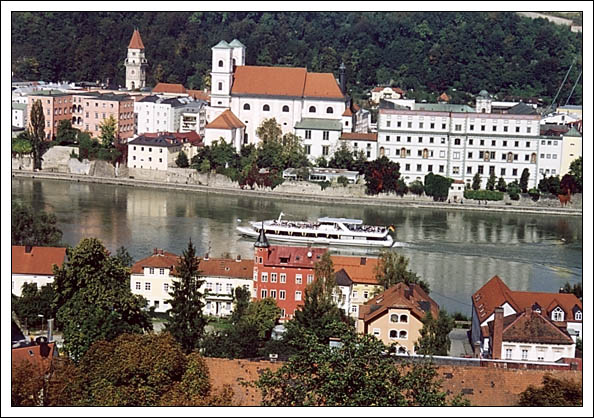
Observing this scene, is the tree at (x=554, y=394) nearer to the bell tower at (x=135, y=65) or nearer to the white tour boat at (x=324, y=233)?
the white tour boat at (x=324, y=233)

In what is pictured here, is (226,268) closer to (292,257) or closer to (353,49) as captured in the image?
(292,257)

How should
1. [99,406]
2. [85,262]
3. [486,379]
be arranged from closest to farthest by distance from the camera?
[99,406]
[486,379]
[85,262]

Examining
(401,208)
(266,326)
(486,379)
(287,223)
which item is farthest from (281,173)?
(486,379)

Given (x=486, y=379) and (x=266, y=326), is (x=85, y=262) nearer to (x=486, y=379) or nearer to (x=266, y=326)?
(x=266, y=326)

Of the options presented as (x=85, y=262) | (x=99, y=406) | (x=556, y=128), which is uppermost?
(x=556, y=128)

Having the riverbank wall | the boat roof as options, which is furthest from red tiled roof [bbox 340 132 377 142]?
the boat roof

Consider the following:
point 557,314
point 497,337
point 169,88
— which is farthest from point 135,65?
point 497,337
